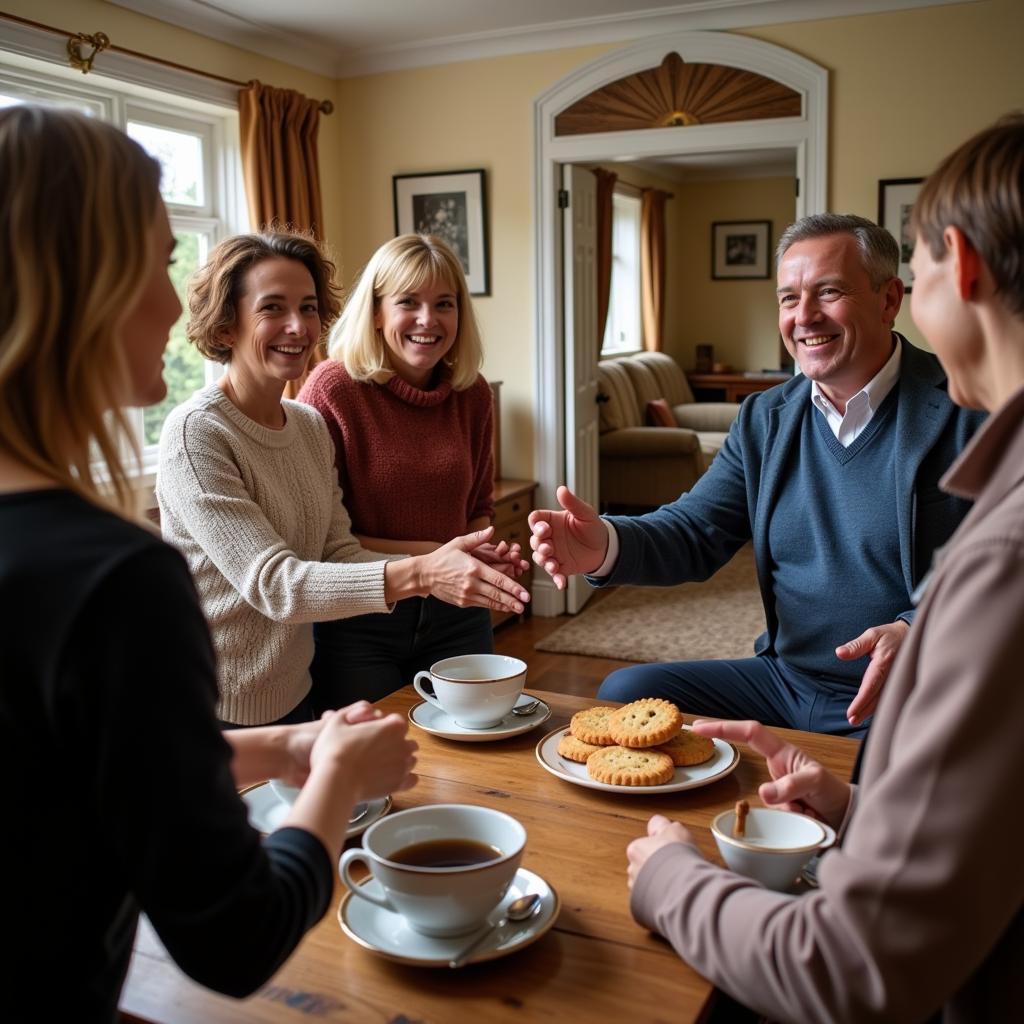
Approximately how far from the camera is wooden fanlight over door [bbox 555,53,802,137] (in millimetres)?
4555

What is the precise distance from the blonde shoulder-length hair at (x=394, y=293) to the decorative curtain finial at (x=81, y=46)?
1.89m

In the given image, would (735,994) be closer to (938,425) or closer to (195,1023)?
(195,1023)

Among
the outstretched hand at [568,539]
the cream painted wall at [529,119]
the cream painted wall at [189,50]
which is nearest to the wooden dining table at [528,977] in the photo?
the outstretched hand at [568,539]

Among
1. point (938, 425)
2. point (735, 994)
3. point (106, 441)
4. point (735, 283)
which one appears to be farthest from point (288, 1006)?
point (735, 283)

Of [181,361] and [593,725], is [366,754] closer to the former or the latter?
[593,725]

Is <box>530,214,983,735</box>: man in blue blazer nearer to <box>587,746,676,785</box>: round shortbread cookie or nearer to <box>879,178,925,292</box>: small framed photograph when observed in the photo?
<box>587,746,676,785</box>: round shortbread cookie

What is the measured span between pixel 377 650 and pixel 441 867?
4.10 ft

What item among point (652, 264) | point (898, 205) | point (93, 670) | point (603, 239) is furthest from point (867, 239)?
point (652, 264)

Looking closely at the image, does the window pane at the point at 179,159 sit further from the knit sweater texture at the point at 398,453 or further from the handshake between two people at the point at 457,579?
the handshake between two people at the point at 457,579

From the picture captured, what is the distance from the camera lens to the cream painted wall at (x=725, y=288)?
1010 centimetres

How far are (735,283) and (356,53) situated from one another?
5.83 m

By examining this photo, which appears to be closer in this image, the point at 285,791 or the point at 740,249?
the point at 285,791

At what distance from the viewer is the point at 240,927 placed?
79 cm

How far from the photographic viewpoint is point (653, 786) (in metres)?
1.37
